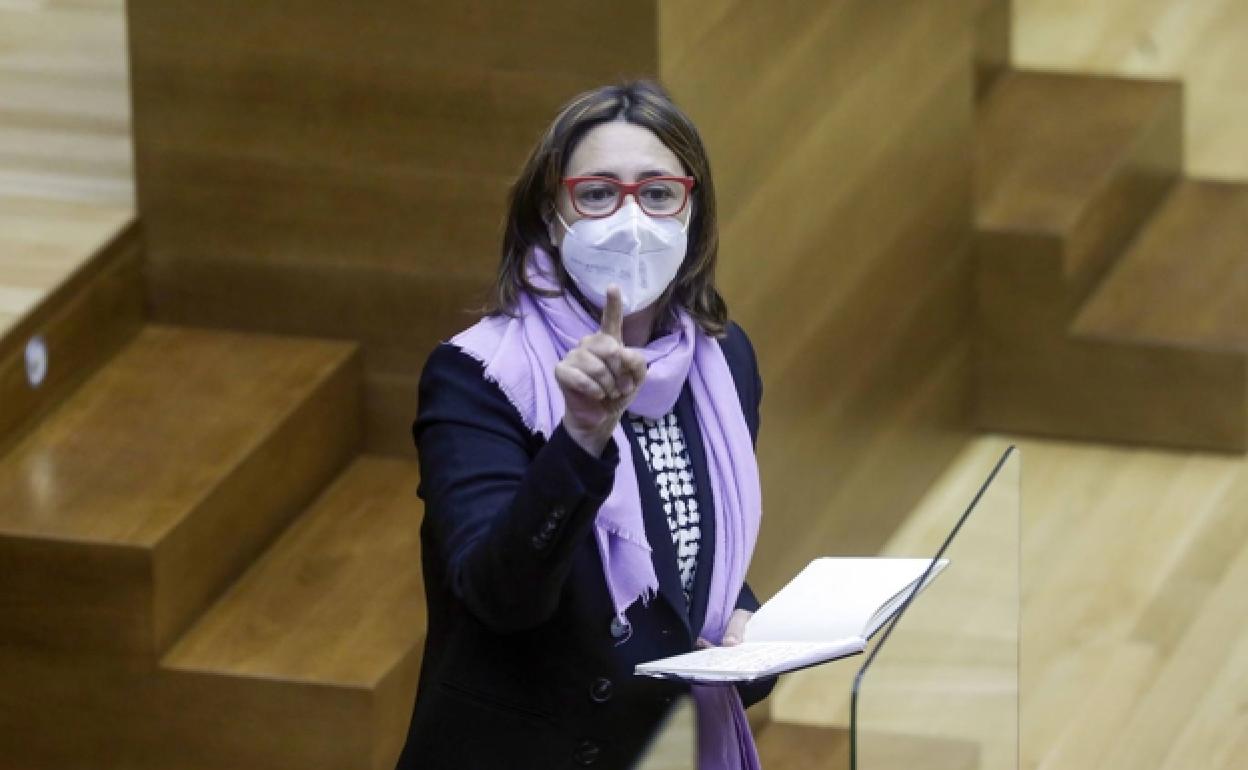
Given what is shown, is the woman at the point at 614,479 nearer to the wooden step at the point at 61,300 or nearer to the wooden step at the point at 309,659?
the wooden step at the point at 309,659

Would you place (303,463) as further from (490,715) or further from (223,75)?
(490,715)

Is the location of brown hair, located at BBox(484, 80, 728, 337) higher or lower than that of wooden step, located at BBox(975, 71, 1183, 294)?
higher

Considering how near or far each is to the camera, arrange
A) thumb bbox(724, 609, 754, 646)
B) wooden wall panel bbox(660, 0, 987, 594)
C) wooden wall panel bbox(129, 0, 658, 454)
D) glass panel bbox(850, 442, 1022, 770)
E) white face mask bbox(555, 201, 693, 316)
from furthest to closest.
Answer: wooden wall panel bbox(660, 0, 987, 594), wooden wall panel bbox(129, 0, 658, 454), thumb bbox(724, 609, 754, 646), white face mask bbox(555, 201, 693, 316), glass panel bbox(850, 442, 1022, 770)

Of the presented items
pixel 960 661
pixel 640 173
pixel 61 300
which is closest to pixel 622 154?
pixel 640 173

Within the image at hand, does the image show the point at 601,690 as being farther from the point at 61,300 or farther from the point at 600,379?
the point at 61,300

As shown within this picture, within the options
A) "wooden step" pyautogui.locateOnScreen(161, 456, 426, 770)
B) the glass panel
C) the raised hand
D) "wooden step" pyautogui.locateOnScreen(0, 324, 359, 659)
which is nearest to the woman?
the raised hand

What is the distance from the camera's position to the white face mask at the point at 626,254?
5.75ft

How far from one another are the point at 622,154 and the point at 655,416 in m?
0.21

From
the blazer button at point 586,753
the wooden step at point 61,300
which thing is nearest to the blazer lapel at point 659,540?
the blazer button at point 586,753

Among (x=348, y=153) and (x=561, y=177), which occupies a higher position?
(x=561, y=177)

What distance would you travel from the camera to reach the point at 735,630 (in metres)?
1.88

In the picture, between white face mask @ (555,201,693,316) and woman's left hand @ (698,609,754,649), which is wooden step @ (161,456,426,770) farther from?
white face mask @ (555,201,693,316)

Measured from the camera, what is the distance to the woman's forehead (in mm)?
1794

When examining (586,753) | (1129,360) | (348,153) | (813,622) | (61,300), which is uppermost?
(813,622)
